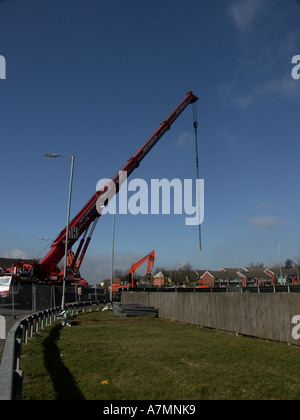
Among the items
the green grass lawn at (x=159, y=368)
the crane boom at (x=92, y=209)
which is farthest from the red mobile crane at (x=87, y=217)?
the green grass lawn at (x=159, y=368)

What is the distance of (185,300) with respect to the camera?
57.9 feet

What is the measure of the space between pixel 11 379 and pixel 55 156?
18.5 m

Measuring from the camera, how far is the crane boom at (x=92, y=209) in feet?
89.2

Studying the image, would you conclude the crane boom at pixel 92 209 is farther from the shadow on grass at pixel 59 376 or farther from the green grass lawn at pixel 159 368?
the shadow on grass at pixel 59 376

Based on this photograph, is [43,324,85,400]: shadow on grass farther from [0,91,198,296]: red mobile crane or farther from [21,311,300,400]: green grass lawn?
[0,91,198,296]: red mobile crane

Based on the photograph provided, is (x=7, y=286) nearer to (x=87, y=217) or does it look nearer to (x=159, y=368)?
(x=87, y=217)

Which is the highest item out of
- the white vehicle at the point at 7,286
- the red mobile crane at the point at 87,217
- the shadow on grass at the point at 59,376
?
the red mobile crane at the point at 87,217

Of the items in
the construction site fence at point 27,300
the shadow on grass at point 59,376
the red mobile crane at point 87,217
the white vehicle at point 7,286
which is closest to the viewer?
the shadow on grass at point 59,376

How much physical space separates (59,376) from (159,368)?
2.20m

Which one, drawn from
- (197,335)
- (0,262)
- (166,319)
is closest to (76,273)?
(166,319)

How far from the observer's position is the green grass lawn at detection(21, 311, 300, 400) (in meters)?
5.82

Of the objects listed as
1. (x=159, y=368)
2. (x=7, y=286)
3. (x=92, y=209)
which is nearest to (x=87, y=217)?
(x=92, y=209)

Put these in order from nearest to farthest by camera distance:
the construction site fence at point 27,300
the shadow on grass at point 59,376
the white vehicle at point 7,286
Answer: the shadow on grass at point 59,376, the construction site fence at point 27,300, the white vehicle at point 7,286

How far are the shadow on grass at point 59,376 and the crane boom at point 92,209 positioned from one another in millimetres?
16891
